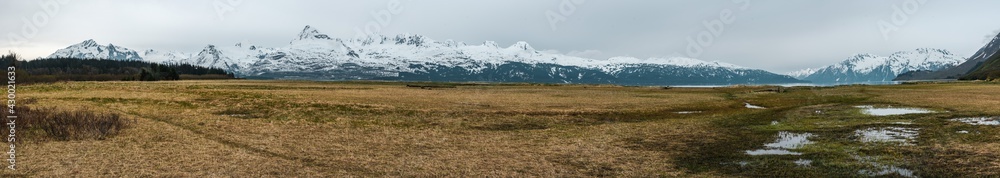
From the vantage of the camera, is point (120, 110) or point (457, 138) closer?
point (457, 138)

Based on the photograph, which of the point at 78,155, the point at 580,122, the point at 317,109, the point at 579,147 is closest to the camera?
the point at 78,155

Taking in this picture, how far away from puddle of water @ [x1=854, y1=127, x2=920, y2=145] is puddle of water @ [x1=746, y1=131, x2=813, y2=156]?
8.72 feet

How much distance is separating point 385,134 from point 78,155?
13838mm

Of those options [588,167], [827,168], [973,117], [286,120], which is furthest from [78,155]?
[973,117]

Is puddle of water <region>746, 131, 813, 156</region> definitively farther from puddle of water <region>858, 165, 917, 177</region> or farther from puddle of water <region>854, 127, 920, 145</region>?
puddle of water <region>858, 165, 917, 177</region>

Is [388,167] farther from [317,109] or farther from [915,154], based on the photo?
[317,109]

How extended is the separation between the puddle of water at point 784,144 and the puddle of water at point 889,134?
266 cm

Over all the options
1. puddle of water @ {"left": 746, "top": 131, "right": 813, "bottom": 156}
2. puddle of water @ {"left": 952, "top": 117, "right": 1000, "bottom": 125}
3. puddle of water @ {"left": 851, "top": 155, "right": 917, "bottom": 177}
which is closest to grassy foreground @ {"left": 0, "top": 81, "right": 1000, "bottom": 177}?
puddle of water @ {"left": 851, "top": 155, "right": 917, "bottom": 177}

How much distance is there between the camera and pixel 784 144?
83.5 ft

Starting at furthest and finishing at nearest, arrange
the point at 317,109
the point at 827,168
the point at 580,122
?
the point at 317,109
the point at 580,122
the point at 827,168

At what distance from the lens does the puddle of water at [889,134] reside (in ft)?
84.2

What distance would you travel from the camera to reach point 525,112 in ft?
149

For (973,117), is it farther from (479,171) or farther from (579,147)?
(479,171)

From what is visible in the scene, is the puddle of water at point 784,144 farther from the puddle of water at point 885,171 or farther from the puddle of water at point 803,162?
the puddle of water at point 885,171
